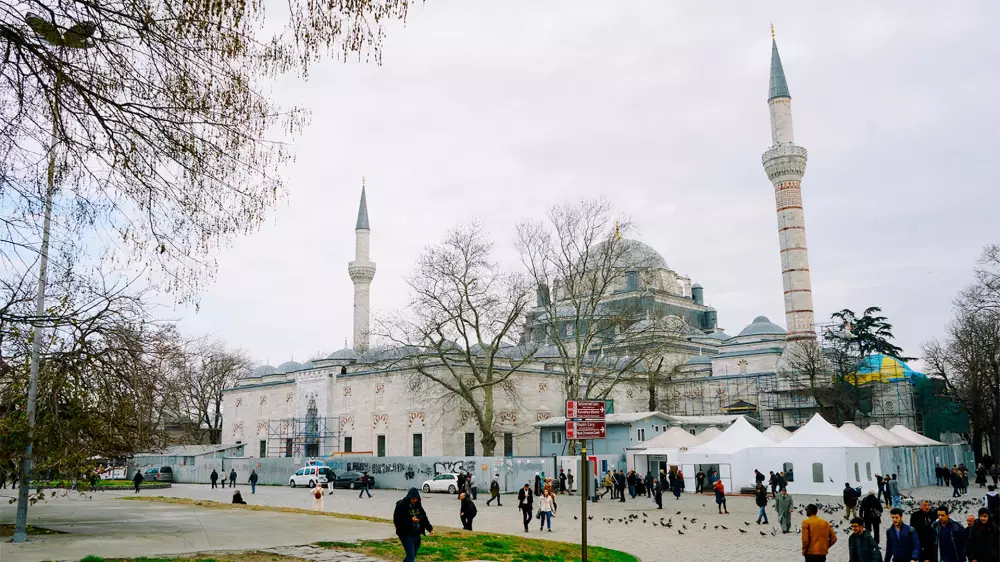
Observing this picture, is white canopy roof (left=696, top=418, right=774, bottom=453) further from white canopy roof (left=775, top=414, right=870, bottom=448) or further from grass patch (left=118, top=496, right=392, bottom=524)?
grass patch (left=118, top=496, right=392, bottom=524)

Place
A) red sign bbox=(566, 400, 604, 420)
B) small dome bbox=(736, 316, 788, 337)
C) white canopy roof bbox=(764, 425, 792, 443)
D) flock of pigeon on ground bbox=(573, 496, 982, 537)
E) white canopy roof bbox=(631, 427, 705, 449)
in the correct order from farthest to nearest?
small dome bbox=(736, 316, 788, 337) → white canopy roof bbox=(631, 427, 705, 449) → white canopy roof bbox=(764, 425, 792, 443) → flock of pigeon on ground bbox=(573, 496, 982, 537) → red sign bbox=(566, 400, 604, 420)

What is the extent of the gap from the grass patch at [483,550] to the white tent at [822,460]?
61.9 ft

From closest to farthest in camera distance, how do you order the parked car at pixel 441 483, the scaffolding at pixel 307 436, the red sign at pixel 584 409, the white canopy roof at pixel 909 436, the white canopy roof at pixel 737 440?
the red sign at pixel 584 409 → the white canopy roof at pixel 737 440 → the parked car at pixel 441 483 → the white canopy roof at pixel 909 436 → the scaffolding at pixel 307 436

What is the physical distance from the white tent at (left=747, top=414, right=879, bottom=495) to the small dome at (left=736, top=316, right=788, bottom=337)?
26341 mm

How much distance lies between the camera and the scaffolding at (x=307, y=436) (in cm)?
5009

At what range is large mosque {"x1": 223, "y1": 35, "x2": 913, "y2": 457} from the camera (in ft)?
150

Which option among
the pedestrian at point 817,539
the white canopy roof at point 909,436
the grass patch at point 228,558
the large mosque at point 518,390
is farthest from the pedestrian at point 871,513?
the large mosque at point 518,390

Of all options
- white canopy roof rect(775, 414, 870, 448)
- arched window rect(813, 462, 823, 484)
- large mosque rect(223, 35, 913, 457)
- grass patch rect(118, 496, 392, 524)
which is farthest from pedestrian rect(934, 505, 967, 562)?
large mosque rect(223, 35, 913, 457)

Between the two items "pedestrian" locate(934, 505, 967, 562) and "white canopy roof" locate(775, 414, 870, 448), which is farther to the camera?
"white canopy roof" locate(775, 414, 870, 448)

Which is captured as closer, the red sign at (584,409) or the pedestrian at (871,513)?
the red sign at (584,409)

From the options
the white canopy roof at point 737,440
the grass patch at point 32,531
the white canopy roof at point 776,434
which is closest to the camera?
the grass patch at point 32,531

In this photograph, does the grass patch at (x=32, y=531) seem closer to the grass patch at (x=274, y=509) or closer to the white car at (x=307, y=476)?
the grass patch at (x=274, y=509)

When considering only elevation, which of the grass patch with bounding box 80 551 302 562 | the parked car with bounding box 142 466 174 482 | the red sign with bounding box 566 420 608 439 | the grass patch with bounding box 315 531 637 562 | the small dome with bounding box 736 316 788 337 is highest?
the small dome with bounding box 736 316 788 337

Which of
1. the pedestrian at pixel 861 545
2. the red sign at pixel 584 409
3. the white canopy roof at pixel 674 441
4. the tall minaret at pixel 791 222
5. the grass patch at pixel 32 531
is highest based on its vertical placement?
the tall minaret at pixel 791 222
